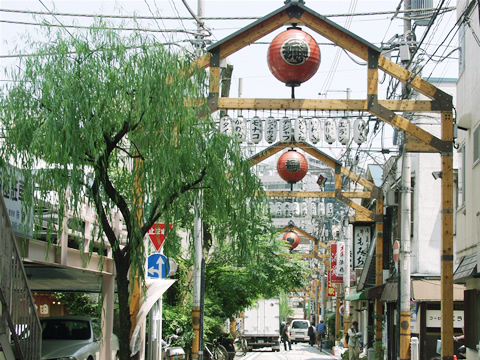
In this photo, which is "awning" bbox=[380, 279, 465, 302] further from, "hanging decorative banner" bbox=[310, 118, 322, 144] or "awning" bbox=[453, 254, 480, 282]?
"hanging decorative banner" bbox=[310, 118, 322, 144]

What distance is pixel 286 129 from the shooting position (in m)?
17.3

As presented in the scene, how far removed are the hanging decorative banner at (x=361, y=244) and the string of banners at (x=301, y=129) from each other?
689 inches

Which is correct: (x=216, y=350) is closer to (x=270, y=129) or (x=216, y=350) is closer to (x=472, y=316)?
(x=472, y=316)

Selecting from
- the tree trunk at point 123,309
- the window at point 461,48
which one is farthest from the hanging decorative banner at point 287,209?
the tree trunk at point 123,309

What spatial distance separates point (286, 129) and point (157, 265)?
4.68 m

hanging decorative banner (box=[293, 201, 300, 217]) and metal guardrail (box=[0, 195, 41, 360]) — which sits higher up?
hanging decorative banner (box=[293, 201, 300, 217])

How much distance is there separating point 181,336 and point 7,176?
13043 millimetres

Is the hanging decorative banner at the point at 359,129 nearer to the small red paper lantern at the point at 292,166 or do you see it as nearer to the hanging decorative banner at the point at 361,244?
the small red paper lantern at the point at 292,166

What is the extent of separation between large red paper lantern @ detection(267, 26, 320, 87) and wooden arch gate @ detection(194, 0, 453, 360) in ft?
2.94

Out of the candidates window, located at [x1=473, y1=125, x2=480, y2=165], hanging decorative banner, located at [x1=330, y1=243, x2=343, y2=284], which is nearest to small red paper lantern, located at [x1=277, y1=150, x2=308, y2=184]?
window, located at [x1=473, y1=125, x2=480, y2=165]

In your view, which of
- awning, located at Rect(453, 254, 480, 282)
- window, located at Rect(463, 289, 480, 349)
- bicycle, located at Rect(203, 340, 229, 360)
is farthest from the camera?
bicycle, located at Rect(203, 340, 229, 360)

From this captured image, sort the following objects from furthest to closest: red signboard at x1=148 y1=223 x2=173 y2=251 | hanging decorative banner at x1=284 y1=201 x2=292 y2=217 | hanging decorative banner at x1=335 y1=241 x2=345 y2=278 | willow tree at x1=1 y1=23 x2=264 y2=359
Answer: hanging decorative banner at x1=335 y1=241 x2=345 y2=278, hanging decorative banner at x1=284 y1=201 x2=292 y2=217, red signboard at x1=148 y1=223 x2=173 y2=251, willow tree at x1=1 y1=23 x2=264 y2=359

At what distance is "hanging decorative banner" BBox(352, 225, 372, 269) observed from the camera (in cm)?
3466

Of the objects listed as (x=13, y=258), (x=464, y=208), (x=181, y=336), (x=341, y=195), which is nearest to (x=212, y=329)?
(x=181, y=336)
